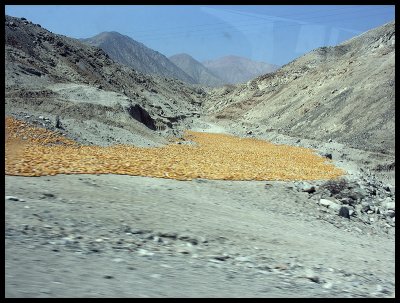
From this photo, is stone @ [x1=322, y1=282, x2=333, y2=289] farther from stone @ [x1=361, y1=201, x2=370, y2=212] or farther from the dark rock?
stone @ [x1=361, y1=201, x2=370, y2=212]

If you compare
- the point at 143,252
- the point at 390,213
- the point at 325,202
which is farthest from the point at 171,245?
the point at 390,213

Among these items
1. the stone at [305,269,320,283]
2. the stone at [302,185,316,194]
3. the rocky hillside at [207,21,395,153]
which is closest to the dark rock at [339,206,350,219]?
the stone at [302,185,316,194]

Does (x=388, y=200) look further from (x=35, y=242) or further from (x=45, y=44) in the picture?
(x=45, y=44)

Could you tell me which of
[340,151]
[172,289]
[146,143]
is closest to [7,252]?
[172,289]

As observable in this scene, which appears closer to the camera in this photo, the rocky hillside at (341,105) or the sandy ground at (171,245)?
the sandy ground at (171,245)

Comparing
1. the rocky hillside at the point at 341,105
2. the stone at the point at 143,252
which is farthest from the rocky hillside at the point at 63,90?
the rocky hillside at the point at 341,105

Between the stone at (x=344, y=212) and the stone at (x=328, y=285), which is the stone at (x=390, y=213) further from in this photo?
the stone at (x=328, y=285)
